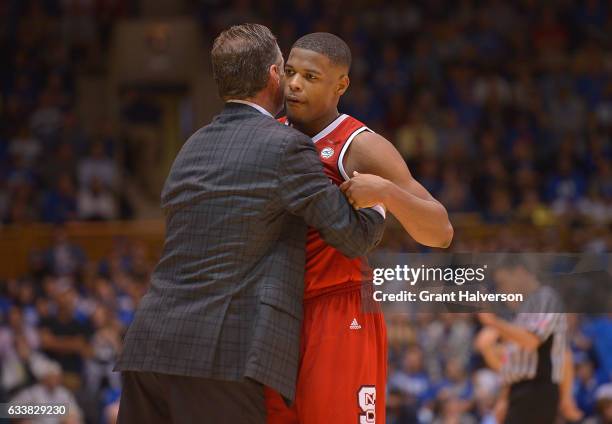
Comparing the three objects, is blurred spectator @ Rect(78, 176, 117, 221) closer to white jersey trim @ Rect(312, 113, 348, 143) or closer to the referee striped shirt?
the referee striped shirt

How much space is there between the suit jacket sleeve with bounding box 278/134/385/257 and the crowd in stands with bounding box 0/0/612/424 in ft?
17.2

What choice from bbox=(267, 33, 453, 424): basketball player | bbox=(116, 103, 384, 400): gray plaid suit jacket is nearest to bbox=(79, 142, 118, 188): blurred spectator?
bbox=(267, 33, 453, 424): basketball player

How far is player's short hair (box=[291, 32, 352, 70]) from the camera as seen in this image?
359cm

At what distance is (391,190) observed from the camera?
3.31 m

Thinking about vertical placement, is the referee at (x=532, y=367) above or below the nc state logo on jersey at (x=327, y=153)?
below

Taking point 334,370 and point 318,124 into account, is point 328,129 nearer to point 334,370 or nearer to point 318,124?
point 318,124

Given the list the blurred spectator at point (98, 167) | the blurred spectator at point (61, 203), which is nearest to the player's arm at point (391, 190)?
the blurred spectator at point (61, 203)

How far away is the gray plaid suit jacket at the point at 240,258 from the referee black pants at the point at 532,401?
3558 millimetres

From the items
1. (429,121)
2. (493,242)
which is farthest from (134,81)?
(493,242)

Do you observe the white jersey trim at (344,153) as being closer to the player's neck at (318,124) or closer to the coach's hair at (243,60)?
the player's neck at (318,124)

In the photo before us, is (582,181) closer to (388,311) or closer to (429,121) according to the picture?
(429,121)

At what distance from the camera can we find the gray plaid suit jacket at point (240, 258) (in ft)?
10.3

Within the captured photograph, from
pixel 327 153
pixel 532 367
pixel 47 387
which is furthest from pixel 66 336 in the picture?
pixel 327 153

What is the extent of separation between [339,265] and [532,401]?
3.59 meters
